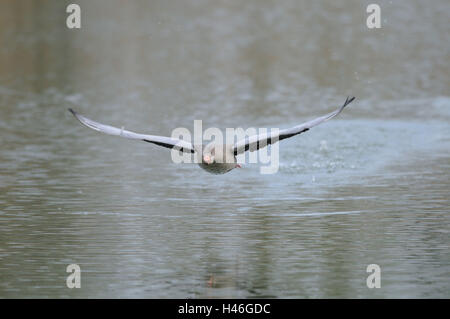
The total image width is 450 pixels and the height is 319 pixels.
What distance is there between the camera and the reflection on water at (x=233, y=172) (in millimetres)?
14805

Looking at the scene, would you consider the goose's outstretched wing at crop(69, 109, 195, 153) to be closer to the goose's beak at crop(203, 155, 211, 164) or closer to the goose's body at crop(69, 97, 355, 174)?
the goose's body at crop(69, 97, 355, 174)

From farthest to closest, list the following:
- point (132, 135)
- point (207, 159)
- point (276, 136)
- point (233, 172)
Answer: point (233, 172) < point (132, 135) < point (207, 159) < point (276, 136)

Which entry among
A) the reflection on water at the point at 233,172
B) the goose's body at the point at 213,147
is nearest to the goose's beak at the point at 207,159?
the goose's body at the point at 213,147

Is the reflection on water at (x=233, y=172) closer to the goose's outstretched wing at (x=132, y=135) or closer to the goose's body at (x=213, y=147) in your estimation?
the goose's body at (x=213, y=147)

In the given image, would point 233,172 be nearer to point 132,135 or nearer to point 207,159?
point 132,135

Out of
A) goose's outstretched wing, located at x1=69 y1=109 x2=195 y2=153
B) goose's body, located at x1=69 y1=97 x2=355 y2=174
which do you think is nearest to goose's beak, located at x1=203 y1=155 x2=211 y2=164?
goose's body, located at x1=69 y1=97 x2=355 y2=174

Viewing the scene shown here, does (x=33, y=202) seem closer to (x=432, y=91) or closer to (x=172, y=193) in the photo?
(x=172, y=193)

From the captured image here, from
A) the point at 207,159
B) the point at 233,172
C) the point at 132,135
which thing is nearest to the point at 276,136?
the point at 207,159

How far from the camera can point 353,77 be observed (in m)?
36.4

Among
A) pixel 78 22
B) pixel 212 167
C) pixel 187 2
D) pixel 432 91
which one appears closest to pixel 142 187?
pixel 212 167

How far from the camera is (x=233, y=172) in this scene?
74.0 ft

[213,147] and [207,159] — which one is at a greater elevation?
[213,147]

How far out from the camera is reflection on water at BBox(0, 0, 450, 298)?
14.8 metres
